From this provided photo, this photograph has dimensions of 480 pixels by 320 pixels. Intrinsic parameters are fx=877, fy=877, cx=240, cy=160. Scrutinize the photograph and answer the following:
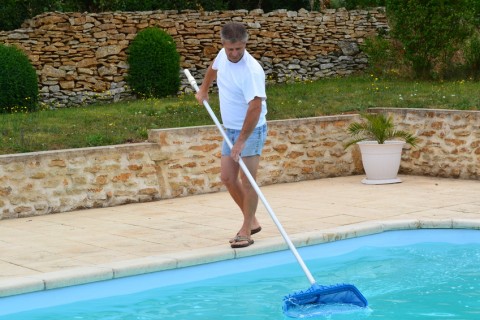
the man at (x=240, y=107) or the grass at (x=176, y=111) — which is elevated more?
the man at (x=240, y=107)

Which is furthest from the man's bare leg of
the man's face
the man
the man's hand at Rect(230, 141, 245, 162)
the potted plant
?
the potted plant

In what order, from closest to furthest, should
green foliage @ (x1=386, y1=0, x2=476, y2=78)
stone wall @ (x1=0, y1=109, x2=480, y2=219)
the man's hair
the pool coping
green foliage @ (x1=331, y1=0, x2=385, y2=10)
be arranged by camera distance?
1. the pool coping
2. the man's hair
3. stone wall @ (x1=0, y1=109, x2=480, y2=219)
4. green foliage @ (x1=386, y1=0, x2=476, y2=78)
5. green foliage @ (x1=331, y1=0, x2=385, y2=10)

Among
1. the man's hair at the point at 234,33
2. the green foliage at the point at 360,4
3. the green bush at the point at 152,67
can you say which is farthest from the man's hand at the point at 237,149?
the green foliage at the point at 360,4

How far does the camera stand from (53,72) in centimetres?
1495

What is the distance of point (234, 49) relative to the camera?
6.65m

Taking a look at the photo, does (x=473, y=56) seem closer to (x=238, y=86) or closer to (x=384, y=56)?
(x=384, y=56)

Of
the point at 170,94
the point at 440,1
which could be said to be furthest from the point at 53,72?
the point at 440,1

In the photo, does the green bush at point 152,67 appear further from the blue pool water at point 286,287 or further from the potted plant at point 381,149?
the blue pool water at point 286,287

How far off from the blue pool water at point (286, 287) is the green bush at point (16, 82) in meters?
7.21

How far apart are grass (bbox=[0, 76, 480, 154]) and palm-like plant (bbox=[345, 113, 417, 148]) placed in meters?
0.53

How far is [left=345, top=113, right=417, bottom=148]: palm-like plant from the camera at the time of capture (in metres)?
11.0

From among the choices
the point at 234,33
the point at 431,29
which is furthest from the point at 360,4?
the point at 234,33

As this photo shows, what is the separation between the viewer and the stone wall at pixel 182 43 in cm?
1492

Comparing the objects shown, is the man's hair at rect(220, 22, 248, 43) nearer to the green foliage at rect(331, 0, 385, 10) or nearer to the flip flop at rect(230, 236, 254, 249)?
the flip flop at rect(230, 236, 254, 249)
